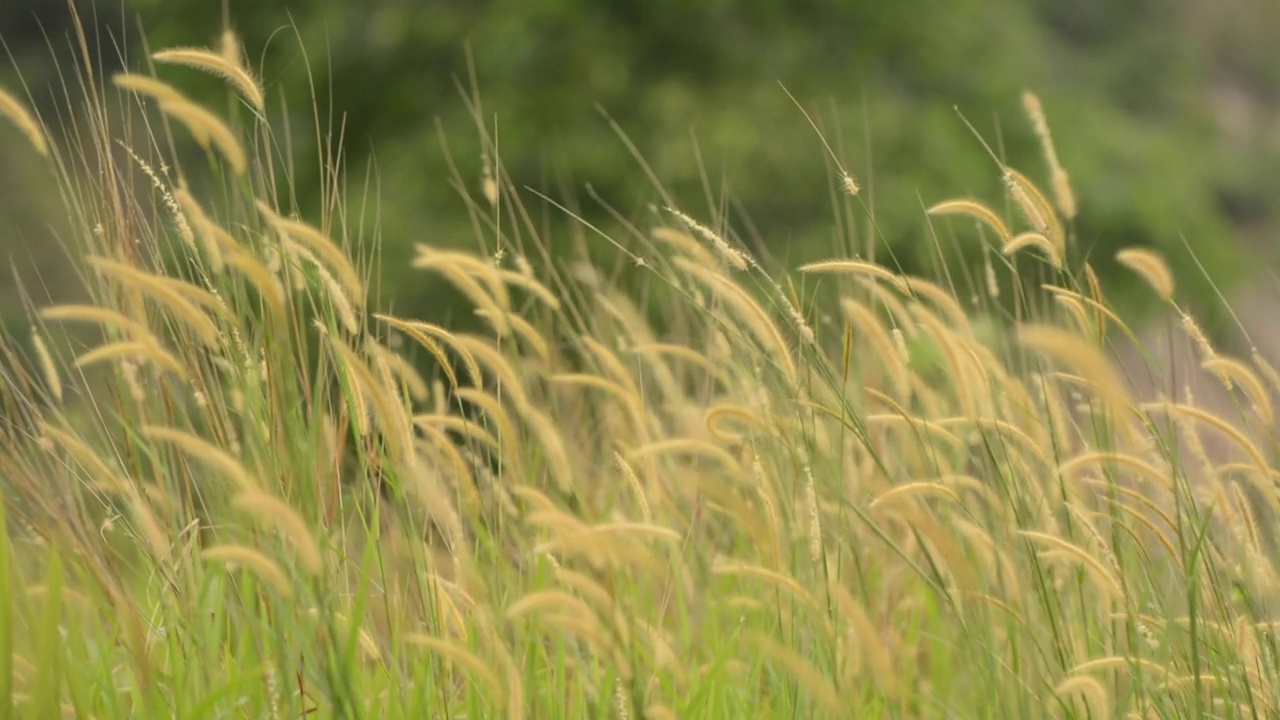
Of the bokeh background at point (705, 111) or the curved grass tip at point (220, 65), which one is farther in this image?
the bokeh background at point (705, 111)

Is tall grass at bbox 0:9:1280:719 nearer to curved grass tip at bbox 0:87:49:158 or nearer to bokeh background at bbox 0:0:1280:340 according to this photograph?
curved grass tip at bbox 0:87:49:158

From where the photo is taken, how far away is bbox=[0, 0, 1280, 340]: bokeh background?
6.83 meters

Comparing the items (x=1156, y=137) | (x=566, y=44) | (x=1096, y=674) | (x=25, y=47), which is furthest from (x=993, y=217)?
(x=25, y=47)

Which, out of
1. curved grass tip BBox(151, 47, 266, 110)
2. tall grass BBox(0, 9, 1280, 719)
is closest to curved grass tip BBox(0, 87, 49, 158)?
tall grass BBox(0, 9, 1280, 719)

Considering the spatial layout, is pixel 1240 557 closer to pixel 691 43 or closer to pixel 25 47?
pixel 691 43

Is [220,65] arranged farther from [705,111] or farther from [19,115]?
[705,111]

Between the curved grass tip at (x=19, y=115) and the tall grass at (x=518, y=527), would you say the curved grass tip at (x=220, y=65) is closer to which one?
the tall grass at (x=518, y=527)

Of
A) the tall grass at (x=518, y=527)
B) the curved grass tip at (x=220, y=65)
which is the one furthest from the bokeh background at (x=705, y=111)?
the curved grass tip at (x=220, y=65)

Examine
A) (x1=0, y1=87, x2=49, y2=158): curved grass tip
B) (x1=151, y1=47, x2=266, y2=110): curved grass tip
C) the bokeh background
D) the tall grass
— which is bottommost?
the bokeh background

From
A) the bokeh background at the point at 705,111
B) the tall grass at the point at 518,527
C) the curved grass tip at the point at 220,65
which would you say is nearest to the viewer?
the tall grass at the point at 518,527

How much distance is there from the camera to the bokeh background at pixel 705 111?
6.83 metres

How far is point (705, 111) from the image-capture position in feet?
23.5

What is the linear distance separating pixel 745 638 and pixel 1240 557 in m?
0.77

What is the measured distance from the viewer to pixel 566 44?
715cm
